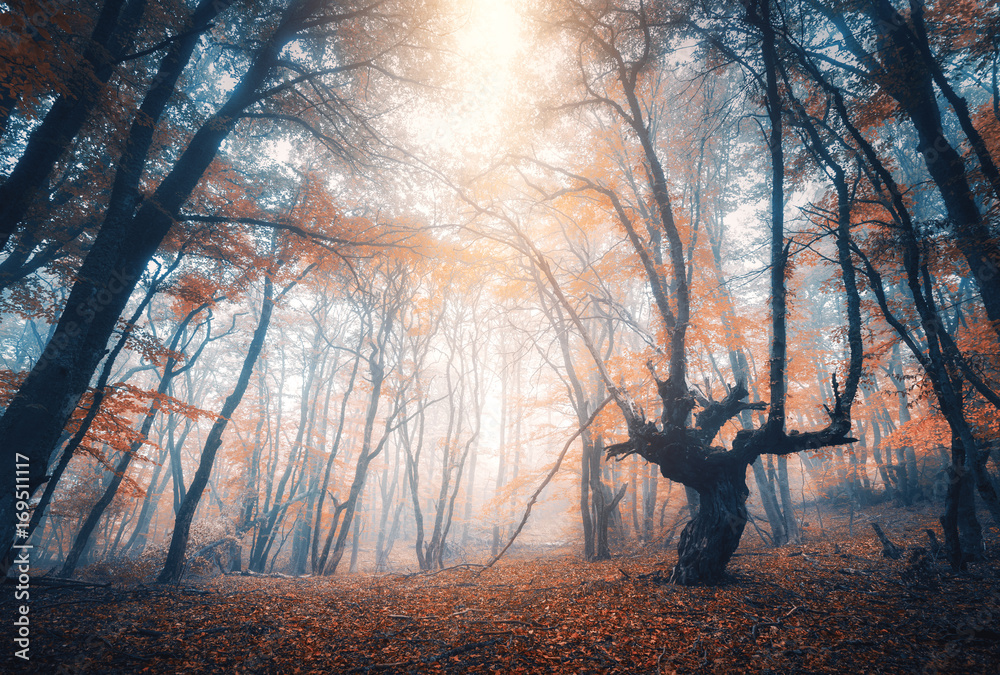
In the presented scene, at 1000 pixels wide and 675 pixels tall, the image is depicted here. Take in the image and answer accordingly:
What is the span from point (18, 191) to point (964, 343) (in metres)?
18.8

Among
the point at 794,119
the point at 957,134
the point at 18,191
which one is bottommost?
the point at 18,191

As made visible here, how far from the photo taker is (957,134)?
12.9 m

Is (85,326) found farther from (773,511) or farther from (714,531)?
(773,511)

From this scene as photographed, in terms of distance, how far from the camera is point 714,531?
493 centimetres

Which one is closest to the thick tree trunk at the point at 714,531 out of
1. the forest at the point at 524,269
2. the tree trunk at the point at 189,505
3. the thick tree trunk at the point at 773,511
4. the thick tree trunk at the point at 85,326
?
the forest at the point at 524,269

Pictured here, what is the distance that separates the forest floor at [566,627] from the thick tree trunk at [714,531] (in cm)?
33

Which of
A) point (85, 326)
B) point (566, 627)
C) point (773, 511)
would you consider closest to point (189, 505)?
point (85, 326)

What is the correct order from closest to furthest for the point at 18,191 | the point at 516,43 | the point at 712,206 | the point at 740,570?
the point at 18,191, the point at 740,570, the point at 516,43, the point at 712,206

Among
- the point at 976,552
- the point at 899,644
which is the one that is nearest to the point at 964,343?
the point at 976,552

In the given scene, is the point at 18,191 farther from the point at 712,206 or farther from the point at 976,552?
the point at 712,206

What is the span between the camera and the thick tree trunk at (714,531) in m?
4.87

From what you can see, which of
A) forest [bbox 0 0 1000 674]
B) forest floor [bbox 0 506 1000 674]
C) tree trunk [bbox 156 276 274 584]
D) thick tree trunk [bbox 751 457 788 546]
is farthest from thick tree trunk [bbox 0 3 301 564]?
thick tree trunk [bbox 751 457 788 546]

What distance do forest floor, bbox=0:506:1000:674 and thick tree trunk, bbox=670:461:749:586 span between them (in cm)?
33

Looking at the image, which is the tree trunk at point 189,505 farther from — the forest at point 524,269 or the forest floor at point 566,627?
the forest floor at point 566,627
